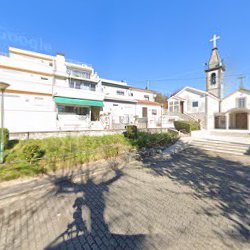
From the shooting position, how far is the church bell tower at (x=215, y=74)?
26877mm

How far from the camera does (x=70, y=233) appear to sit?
3.41m

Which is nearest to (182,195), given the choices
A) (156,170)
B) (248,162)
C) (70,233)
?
(156,170)

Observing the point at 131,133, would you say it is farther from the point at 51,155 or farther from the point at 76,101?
the point at 76,101

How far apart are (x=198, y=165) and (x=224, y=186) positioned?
2734 mm

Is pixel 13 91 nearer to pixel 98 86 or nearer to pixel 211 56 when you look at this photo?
pixel 98 86

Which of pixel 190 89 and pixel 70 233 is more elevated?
pixel 190 89

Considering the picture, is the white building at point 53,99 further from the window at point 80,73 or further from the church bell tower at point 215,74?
the church bell tower at point 215,74

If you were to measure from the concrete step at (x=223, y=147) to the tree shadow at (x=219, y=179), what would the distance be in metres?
1.58

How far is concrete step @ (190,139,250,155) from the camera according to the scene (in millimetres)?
10952

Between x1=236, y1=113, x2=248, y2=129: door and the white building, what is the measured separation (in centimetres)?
1457

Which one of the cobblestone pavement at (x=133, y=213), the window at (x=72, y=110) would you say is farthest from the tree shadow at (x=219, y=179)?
the window at (x=72, y=110)

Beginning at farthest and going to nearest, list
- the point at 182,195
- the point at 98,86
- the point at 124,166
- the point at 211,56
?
the point at 211,56
the point at 98,86
the point at 124,166
the point at 182,195

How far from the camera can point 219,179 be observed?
21.2 ft

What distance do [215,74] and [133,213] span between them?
99.2ft
